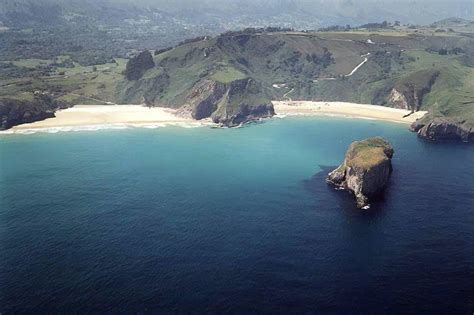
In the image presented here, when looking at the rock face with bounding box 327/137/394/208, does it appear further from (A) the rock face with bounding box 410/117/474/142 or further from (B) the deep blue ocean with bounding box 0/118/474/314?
(A) the rock face with bounding box 410/117/474/142

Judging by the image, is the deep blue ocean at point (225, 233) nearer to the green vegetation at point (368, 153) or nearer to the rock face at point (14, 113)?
the green vegetation at point (368, 153)

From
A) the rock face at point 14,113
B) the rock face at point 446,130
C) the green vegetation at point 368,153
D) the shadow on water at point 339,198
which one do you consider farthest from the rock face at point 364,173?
the rock face at point 14,113

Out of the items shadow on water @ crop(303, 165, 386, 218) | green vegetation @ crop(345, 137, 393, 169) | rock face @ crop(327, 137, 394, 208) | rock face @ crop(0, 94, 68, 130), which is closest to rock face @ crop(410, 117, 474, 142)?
green vegetation @ crop(345, 137, 393, 169)

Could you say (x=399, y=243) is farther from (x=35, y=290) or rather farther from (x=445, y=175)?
(x=35, y=290)

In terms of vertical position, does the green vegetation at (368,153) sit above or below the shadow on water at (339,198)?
above

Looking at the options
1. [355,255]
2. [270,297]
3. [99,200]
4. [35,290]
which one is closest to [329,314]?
[270,297]

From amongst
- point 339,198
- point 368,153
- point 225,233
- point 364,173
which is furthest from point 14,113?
point 364,173
